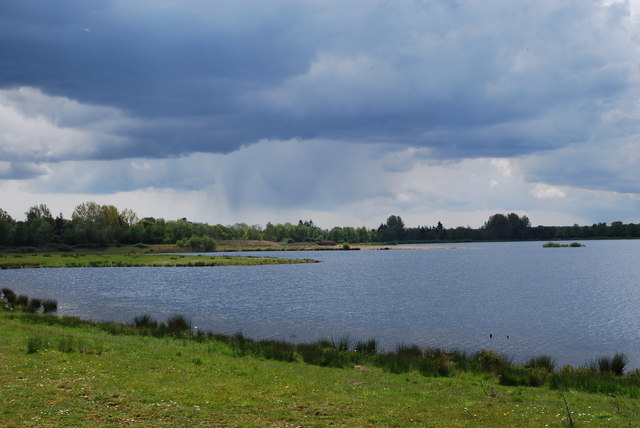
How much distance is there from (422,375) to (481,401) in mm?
6382

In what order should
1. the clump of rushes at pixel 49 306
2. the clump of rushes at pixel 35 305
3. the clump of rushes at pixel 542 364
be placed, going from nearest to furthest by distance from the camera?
1. the clump of rushes at pixel 542 364
2. the clump of rushes at pixel 35 305
3. the clump of rushes at pixel 49 306

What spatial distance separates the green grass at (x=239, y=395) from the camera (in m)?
14.2

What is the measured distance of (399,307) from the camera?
55.2 meters

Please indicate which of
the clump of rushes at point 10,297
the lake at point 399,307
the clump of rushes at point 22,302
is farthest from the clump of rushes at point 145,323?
the clump of rushes at point 10,297

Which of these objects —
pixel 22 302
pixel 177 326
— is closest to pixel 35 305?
pixel 22 302

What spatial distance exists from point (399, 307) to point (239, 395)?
40.2 meters

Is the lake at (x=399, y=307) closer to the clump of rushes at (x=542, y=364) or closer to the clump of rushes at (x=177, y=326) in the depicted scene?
the clump of rushes at (x=177, y=326)

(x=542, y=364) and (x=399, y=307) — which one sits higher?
(x=542, y=364)

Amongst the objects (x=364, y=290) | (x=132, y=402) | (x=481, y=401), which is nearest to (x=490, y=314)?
(x=364, y=290)

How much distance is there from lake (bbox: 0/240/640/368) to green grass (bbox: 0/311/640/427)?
1246 cm

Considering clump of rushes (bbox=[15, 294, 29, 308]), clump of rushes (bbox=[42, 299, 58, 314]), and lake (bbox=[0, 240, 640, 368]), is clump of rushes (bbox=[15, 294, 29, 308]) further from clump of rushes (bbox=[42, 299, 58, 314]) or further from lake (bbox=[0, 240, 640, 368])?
lake (bbox=[0, 240, 640, 368])

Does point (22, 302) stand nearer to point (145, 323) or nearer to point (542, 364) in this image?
point (145, 323)

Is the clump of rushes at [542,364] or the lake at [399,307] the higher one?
the clump of rushes at [542,364]

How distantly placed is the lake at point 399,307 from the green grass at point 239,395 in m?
12.5
